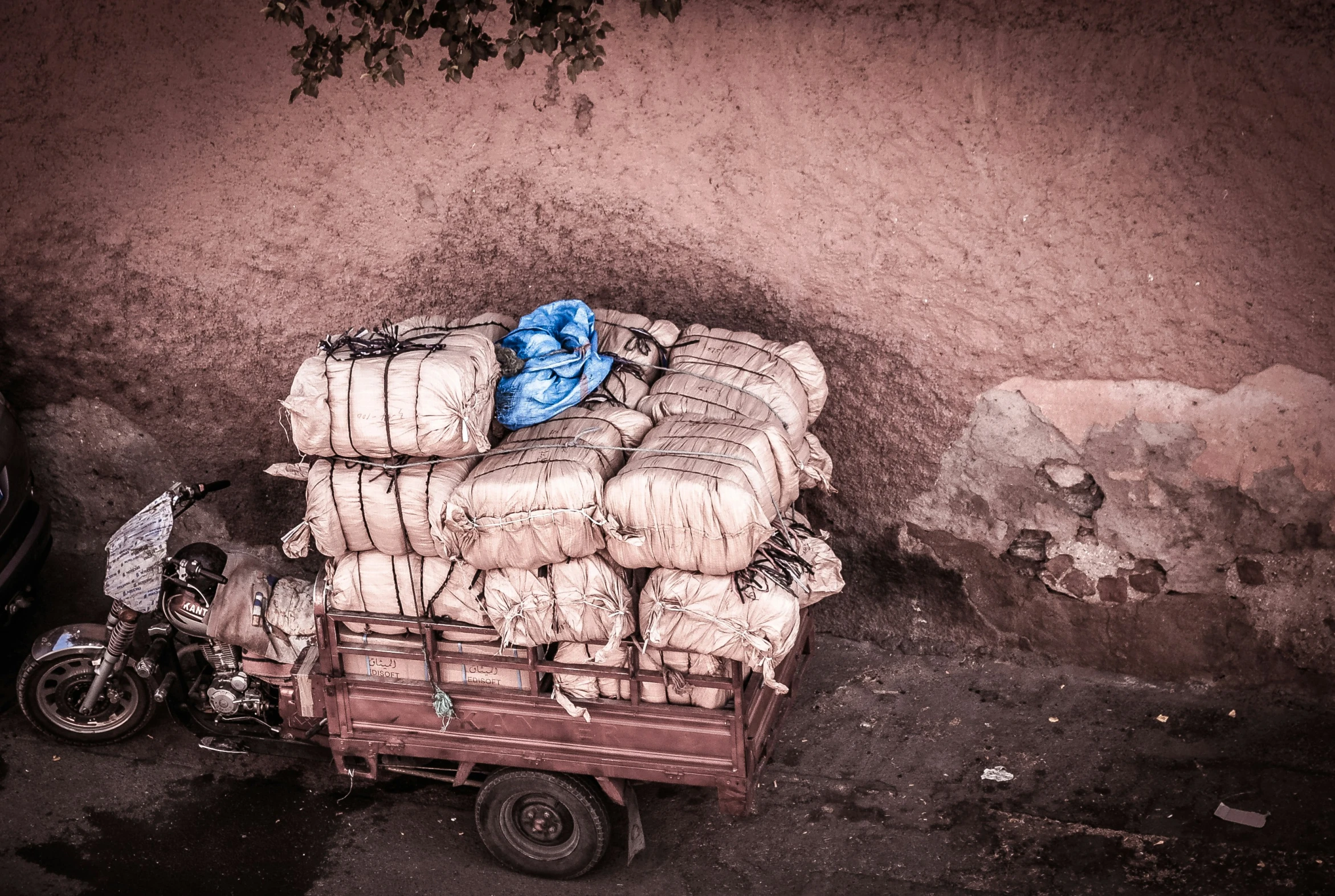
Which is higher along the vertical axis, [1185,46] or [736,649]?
[1185,46]

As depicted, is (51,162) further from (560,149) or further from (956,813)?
(956,813)

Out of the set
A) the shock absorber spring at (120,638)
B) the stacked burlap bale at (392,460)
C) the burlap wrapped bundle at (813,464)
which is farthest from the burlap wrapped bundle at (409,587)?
the burlap wrapped bundle at (813,464)

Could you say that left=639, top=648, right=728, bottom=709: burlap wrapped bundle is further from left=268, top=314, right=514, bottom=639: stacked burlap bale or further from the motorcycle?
the motorcycle

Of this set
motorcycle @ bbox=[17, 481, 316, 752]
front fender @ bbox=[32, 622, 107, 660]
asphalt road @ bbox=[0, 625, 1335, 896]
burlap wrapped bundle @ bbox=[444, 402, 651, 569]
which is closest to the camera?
burlap wrapped bundle @ bbox=[444, 402, 651, 569]

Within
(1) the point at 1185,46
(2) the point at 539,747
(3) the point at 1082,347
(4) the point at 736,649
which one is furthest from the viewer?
(3) the point at 1082,347

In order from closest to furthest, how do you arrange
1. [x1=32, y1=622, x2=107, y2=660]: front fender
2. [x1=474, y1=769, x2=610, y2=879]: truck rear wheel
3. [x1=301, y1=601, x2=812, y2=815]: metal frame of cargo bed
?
[x1=301, y1=601, x2=812, y2=815]: metal frame of cargo bed → [x1=474, y1=769, x2=610, y2=879]: truck rear wheel → [x1=32, y1=622, x2=107, y2=660]: front fender

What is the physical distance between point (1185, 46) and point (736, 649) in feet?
10.7

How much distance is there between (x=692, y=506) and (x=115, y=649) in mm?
3022

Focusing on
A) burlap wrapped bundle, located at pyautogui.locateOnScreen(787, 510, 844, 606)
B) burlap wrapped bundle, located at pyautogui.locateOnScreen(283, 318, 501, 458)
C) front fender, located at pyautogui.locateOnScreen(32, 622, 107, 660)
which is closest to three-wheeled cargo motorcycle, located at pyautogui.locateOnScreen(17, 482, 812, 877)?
front fender, located at pyautogui.locateOnScreen(32, 622, 107, 660)

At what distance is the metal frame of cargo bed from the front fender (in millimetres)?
1399

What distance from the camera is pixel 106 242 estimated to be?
6.23m

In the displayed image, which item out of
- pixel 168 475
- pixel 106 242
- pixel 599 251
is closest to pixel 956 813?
pixel 599 251

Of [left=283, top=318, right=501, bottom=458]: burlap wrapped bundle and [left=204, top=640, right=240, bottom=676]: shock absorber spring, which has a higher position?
[left=283, top=318, right=501, bottom=458]: burlap wrapped bundle

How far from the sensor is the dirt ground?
4.61 metres
